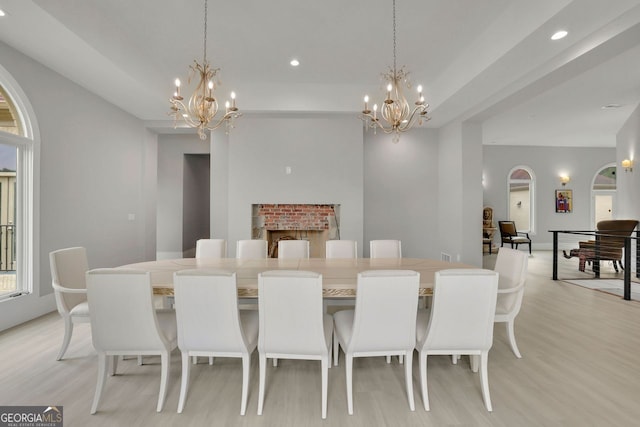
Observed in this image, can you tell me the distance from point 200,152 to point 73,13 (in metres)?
4.59

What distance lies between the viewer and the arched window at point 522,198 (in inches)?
362

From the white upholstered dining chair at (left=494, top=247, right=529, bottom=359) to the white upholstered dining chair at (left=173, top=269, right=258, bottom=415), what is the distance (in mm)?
1868

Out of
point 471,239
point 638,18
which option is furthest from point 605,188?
point 638,18

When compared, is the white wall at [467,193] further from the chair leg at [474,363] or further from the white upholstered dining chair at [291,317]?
the white upholstered dining chair at [291,317]

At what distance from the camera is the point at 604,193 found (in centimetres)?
928

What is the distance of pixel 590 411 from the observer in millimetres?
1900

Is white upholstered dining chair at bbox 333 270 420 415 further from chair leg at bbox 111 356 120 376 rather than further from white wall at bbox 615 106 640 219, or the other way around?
white wall at bbox 615 106 640 219

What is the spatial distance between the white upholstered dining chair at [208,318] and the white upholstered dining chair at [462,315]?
3.62ft

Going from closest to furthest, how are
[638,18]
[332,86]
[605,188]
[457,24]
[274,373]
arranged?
[274,373] < [638,18] < [457,24] < [332,86] < [605,188]

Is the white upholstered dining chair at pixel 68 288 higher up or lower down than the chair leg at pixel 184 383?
higher up

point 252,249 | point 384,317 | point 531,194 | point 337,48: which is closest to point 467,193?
point 337,48

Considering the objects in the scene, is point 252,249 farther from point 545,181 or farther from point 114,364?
point 545,181

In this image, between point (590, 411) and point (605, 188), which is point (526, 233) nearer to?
point (605, 188)

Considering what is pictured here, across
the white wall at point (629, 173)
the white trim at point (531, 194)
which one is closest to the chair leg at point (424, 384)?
the white wall at point (629, 173)
